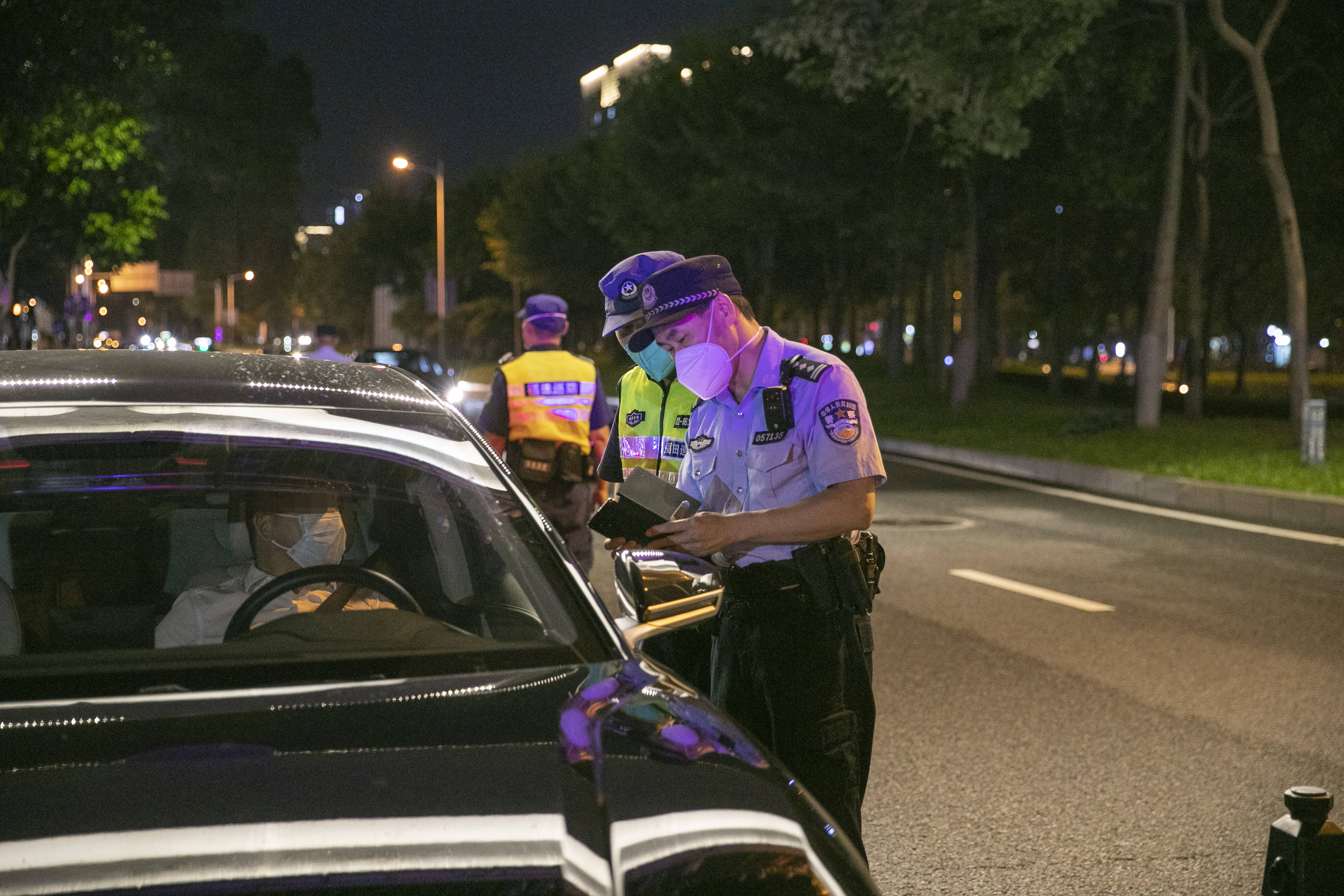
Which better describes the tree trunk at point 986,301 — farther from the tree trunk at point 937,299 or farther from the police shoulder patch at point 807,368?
the police shoulder patch at point 807,368

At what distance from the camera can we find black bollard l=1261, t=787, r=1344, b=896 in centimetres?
312

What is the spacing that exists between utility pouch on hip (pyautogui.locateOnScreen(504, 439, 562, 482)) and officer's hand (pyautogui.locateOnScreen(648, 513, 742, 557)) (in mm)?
3681

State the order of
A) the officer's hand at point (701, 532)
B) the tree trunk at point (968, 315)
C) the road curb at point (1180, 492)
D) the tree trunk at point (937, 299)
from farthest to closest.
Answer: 1. the tree trunk at point (937, 299)
2. the tree trunk at point (968, 315)
3. the road curb at point (1180, 492)
4. the officer's hand at point (701, 532)

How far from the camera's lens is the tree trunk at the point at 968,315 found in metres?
31.8

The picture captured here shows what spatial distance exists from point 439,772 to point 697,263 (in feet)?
5.66

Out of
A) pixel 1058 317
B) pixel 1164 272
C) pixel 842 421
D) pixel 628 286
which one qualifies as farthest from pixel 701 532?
pixel 1058 317

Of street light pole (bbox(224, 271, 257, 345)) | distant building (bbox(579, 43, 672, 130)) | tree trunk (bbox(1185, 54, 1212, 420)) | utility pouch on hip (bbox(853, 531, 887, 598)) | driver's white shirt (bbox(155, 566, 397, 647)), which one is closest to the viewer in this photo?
driver's white shirt (bbox(155, 566, 397, 647))

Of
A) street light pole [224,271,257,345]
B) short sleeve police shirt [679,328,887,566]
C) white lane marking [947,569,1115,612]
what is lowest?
white lane marking [947,569,1115,612]

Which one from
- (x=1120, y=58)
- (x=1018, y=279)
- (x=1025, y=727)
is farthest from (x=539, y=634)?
(x=1018, y=279)

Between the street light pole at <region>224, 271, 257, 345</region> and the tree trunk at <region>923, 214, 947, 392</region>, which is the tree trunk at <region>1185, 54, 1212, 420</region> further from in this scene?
the street light pole at <region>224, 271, 257, 345</region>

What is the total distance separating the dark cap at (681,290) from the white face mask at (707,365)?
37mm

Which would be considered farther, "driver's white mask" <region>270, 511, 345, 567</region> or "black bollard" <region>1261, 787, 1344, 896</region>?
"driver's white mask" <region>270, 511, 345, 567</region>

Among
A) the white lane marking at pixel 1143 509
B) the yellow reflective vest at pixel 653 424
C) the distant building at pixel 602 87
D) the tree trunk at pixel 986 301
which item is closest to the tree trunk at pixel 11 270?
the tree trunk at pixel 986 301

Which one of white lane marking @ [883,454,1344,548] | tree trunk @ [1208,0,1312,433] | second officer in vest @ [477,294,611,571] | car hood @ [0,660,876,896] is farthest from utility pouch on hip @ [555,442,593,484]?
tree trunk @ [1208,0,1312,433]
